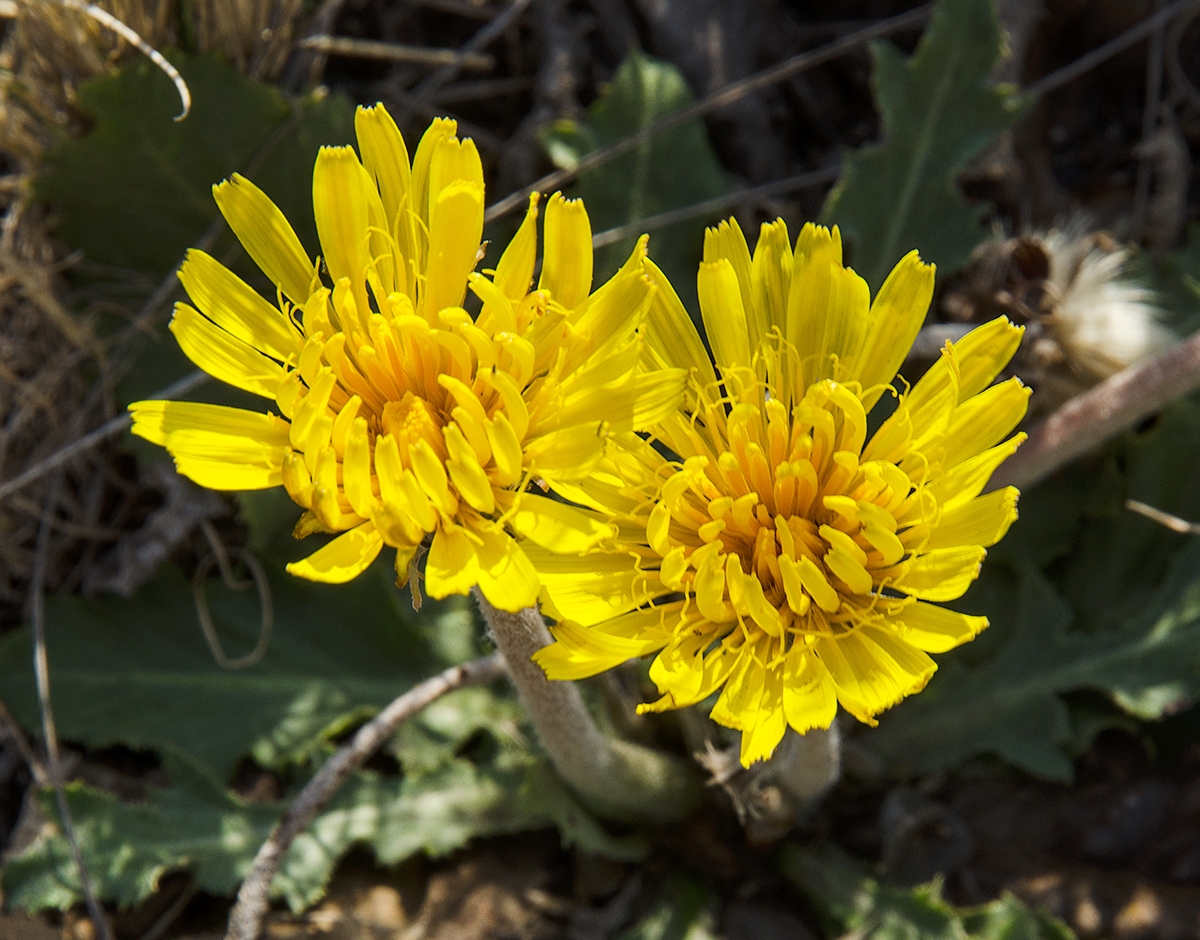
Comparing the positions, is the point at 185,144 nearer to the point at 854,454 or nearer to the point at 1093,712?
the point at 854,454

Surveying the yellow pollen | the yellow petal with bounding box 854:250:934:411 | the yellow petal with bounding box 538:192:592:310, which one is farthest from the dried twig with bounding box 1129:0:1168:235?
the yellow pollen

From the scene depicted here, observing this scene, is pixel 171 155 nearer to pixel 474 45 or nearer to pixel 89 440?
pixel 89 440

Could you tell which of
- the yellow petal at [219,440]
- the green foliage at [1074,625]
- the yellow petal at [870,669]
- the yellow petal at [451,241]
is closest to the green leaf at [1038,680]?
the green foliage at [1074,625]

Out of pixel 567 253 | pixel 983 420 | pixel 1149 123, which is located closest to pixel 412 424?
pixel 567 253

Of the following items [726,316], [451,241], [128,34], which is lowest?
Result: [726,316]

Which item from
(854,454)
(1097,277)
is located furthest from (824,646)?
(1097,277)

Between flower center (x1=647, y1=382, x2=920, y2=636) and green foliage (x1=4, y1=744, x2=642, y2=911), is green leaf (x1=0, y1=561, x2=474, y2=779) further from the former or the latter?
flower center (x1=647, y1=382, x2=920, y2=636)
